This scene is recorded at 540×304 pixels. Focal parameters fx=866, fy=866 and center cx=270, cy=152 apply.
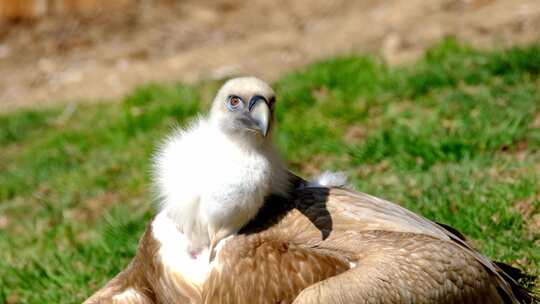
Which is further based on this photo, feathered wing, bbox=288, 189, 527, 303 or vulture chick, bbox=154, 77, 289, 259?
vulture chick, bbox=154, 77, 289, 259

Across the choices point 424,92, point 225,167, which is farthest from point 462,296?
point 424,92

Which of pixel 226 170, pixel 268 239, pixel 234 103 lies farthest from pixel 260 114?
pixel 268 239

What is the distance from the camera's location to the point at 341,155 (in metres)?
6.95

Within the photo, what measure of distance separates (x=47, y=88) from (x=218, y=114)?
8555 mm

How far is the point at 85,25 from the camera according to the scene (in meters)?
14.0

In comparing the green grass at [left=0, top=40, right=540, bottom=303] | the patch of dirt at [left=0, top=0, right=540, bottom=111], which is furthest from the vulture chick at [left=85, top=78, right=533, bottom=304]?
the patch of dirt at [left=0, top=0, right=540, bottom=111]

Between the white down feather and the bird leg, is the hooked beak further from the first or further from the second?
the bird leg

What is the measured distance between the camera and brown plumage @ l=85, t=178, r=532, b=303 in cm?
364

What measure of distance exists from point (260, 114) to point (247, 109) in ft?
0.28

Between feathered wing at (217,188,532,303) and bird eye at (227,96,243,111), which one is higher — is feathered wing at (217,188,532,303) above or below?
below

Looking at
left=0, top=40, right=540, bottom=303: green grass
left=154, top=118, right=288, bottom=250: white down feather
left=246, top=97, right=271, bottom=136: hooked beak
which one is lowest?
left=0, top=40, right=540, bottom=303: green grass

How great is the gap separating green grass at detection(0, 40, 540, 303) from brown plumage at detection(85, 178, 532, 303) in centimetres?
90

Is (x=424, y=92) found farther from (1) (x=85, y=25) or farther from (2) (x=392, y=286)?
(1) (x=85, y=25)

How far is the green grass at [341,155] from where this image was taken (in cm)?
564
